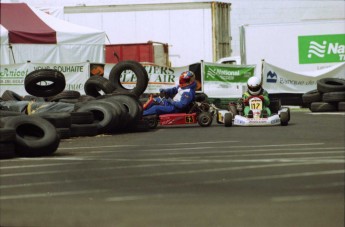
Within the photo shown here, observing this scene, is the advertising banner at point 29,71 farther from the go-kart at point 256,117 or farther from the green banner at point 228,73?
the go-kart at point 256,117

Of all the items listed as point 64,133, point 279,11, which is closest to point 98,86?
point 64,133

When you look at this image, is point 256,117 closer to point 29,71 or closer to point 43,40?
point 29,71

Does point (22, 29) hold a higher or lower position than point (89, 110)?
higher

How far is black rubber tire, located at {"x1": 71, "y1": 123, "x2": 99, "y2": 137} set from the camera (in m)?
11.3

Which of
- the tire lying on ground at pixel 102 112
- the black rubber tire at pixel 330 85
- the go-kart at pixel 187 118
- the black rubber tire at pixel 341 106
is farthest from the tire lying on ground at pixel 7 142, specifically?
the black rubber tire at pixel 330 85

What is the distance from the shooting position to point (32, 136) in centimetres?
843

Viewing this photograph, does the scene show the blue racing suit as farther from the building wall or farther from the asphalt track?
the building wall

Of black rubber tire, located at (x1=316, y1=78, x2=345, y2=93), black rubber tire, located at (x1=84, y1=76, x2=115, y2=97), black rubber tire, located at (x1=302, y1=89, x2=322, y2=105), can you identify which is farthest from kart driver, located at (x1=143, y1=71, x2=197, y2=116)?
black rubber tire, located at (x1=302, y1=89, x2=322, y2=105)

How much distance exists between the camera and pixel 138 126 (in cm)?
1289

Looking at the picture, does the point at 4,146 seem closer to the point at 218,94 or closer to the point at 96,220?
the point at 96,220

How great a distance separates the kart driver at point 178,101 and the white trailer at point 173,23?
13274 mm

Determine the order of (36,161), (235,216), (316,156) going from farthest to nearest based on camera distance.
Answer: (36,161), (316,156), (235,216)

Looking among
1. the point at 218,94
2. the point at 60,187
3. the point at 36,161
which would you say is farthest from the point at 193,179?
the point at 218,94

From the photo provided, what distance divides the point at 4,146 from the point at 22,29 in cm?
1653
